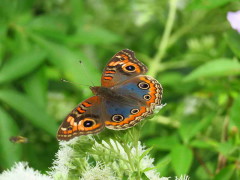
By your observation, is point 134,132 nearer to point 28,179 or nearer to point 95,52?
point 28,179

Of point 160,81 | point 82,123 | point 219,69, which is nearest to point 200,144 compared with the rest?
point 219,69

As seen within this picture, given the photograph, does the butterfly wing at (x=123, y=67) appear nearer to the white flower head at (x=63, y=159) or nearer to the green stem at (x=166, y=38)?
the white flower head at (x=63, y=159)

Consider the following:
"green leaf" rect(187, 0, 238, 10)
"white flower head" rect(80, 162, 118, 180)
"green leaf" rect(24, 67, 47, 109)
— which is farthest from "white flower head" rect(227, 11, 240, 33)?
"green leaf" rect(24, 67, 47, 109)

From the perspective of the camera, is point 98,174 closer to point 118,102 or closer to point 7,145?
point 118,102

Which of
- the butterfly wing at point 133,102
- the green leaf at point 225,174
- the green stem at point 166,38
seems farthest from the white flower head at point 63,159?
the green stem at point 166,38

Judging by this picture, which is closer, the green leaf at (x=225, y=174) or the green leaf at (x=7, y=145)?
the green leaf at (x=225, y=174)

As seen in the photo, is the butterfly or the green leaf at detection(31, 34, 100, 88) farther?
the green leaf at detection(31, 34, 100, 88)

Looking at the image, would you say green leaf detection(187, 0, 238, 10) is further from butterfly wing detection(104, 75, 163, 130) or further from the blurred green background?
butterfly wing detection(104, 75, 163, 130)
